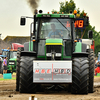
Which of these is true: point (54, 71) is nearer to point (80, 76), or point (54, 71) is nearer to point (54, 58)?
point (54, 58)

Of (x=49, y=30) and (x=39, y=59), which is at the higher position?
(x=49, y=30)

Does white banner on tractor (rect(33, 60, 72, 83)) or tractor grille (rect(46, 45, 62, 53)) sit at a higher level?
tractor grille (rect(46, 45, 62, 53))

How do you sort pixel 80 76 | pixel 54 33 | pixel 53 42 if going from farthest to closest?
pixel 54 33, pixel 53 42, pixel 80 76

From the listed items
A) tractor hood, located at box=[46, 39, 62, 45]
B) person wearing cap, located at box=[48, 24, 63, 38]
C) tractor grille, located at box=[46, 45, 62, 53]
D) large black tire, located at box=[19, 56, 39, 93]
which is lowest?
large black tire, located at box=[19, 56, 39, 93]

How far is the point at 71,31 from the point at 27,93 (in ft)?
9.19

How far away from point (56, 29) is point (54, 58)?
1199 millimetres

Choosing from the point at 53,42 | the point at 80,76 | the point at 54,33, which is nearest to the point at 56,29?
the point at 54,33

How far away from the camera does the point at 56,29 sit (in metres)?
11.7

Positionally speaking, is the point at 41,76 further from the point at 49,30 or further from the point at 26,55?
the point at 49,30

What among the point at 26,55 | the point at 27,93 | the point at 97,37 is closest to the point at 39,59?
the point at 26,55

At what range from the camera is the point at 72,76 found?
10758 mm

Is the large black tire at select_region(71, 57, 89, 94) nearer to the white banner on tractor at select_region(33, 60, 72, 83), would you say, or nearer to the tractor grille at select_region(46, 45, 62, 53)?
the white banner on tractor at select_region(33, 60, 72, 83)

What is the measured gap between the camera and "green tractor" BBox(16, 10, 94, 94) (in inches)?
415

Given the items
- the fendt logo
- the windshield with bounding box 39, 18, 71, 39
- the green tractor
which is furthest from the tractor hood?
Answer: the fendt logo
